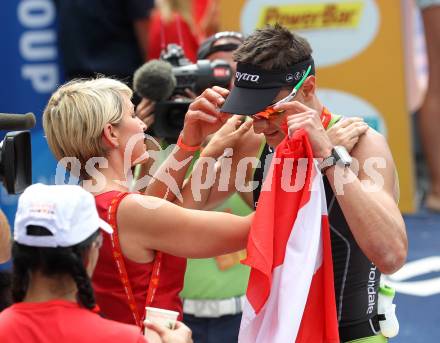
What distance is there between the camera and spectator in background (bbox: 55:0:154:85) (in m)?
6.36

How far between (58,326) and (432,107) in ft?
17.4

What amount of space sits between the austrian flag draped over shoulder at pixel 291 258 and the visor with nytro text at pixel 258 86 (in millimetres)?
226

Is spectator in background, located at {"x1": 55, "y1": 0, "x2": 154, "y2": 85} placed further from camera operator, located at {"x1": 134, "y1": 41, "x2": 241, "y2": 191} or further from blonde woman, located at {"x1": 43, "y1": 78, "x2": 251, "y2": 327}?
blonde woman, located at {"x1": 43, "y1": 78, "x2": 251, "y2": 327}

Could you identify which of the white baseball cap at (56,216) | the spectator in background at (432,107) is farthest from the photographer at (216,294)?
the spectator in background at (432,107)

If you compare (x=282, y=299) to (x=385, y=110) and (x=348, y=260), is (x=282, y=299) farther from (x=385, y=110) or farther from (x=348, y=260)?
(x=385, y=110)

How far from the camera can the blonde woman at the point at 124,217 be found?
120 inches

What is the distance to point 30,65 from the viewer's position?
6.42m

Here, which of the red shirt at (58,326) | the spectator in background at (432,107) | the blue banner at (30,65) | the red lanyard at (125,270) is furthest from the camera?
the spectator in background at (432,107)

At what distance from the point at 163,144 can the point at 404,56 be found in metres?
3.28

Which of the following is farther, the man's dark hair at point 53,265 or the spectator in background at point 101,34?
the spectator in background at point 101,34

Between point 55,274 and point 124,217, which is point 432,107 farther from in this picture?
point 55,274

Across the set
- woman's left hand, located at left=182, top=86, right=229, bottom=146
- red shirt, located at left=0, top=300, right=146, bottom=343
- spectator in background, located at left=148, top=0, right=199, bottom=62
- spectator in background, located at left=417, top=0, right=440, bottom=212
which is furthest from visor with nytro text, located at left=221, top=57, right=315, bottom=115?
spectator in background, located at left=417, top=0, right=440, bottom=212

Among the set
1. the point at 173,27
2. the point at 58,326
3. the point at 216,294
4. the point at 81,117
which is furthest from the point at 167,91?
the point at 173,27

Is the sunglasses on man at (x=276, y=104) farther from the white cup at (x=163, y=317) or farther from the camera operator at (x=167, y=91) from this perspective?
the camera operator at (x=167, y=91)
